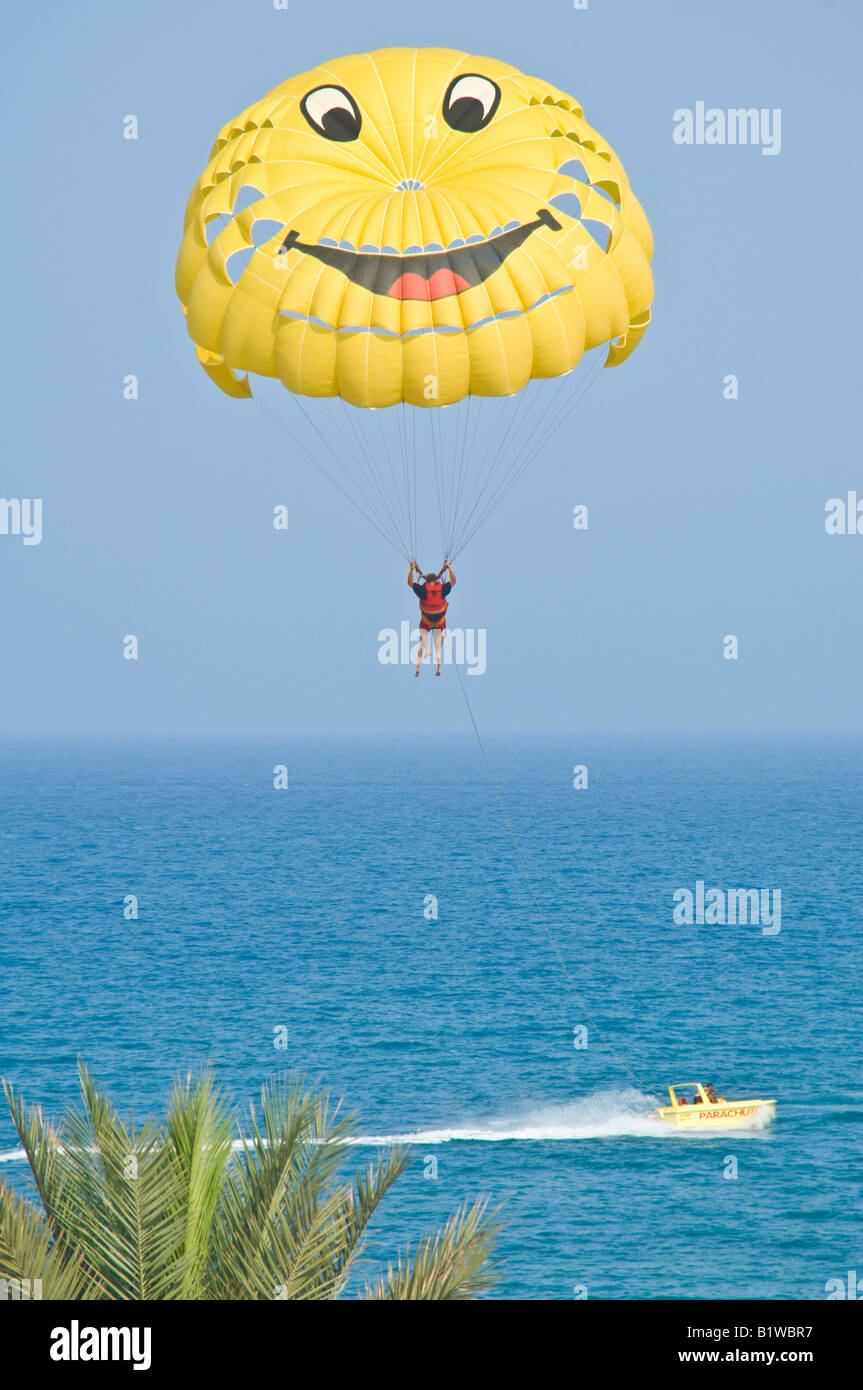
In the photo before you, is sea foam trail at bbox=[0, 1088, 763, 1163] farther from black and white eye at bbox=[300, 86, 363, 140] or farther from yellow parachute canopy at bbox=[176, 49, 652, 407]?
black and white eye at bbox=[300, 86, 363, 140]

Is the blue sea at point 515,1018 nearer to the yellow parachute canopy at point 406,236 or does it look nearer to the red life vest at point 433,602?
the red life vest at point 433,602

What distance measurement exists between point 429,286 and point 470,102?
3751 millimetres

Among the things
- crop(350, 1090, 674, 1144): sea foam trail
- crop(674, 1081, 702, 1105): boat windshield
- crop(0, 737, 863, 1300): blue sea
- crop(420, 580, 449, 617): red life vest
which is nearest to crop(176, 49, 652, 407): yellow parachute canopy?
crop(420, 580, 449, 617): red life vest

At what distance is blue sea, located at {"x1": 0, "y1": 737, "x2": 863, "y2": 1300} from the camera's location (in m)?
48.0

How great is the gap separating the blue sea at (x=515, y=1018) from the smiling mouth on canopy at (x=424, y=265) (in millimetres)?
14753

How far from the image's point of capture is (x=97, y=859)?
148m

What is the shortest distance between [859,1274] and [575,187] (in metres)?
33.3

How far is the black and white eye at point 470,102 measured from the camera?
26.3m

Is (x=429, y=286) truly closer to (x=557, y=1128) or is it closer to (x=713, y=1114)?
(x=557, y=1128)

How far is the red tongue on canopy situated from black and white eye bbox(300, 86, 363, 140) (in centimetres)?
311

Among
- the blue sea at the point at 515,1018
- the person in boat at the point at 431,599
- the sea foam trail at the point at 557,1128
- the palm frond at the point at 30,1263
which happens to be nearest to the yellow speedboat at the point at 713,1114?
the sea foam trail at the point at 557,1128

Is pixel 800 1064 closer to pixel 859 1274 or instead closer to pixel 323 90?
pixel 859 1274
